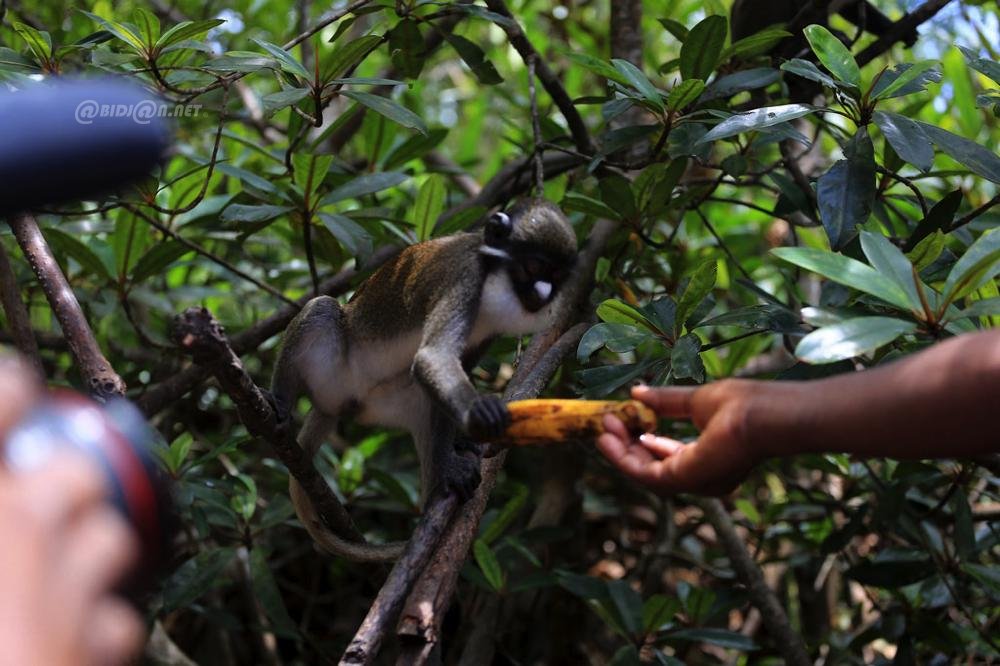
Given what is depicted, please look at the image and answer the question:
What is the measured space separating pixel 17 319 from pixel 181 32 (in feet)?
3.69

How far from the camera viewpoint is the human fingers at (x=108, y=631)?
4.09ft

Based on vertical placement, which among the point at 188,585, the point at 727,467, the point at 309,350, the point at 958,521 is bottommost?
the point at 188,585

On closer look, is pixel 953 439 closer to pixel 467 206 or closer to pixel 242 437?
pixel 242 437

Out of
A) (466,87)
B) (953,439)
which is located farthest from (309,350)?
(466,87)

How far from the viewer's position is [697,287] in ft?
9.80

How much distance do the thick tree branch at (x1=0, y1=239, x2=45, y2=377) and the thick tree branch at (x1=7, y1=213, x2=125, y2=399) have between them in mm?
248

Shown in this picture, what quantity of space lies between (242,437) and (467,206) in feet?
5.23

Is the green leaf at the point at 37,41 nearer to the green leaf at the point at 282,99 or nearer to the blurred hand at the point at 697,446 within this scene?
the green leaf at the point at 282,99

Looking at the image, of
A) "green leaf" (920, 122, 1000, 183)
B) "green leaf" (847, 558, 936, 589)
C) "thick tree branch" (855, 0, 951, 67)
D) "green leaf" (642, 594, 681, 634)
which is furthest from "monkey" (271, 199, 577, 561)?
"green leaf" (847, 558, 936, 589)

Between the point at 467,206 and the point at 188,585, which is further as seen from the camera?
the point at 467,206

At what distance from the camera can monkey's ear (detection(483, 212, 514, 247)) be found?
3.60 m

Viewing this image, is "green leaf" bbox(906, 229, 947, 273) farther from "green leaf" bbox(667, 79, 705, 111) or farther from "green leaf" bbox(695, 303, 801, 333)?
"green leaf" bbox(667, 79, 705, 111)

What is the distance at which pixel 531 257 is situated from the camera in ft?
12.0

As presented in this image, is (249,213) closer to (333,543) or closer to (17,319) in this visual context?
(17,319)
